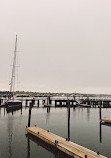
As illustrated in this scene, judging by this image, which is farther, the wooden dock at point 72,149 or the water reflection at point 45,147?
the water reflection at point 45,147

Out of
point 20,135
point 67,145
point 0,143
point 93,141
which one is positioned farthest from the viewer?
point 20,135

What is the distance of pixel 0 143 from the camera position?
19.3m

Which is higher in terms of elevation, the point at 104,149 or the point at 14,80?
the point at 14,80

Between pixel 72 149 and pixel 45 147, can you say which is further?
pixel 45 147

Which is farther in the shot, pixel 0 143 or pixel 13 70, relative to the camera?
pixel 13 70

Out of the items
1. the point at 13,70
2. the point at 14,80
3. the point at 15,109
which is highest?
the point at 13,70

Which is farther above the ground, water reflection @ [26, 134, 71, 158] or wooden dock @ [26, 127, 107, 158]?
wooden dock @ [26, 127, 107, 158]

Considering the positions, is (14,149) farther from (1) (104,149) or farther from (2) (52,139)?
(1) (104,149)

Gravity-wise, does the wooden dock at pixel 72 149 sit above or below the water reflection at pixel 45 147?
above

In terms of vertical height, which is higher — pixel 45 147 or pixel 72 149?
pixel 72 149

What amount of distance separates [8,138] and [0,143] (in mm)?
2252

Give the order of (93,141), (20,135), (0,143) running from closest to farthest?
(0,143)
(93,141)
(20,135)

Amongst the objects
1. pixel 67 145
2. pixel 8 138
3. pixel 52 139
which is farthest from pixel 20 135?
pixel 67 145

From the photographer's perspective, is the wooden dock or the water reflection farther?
the water reflection
